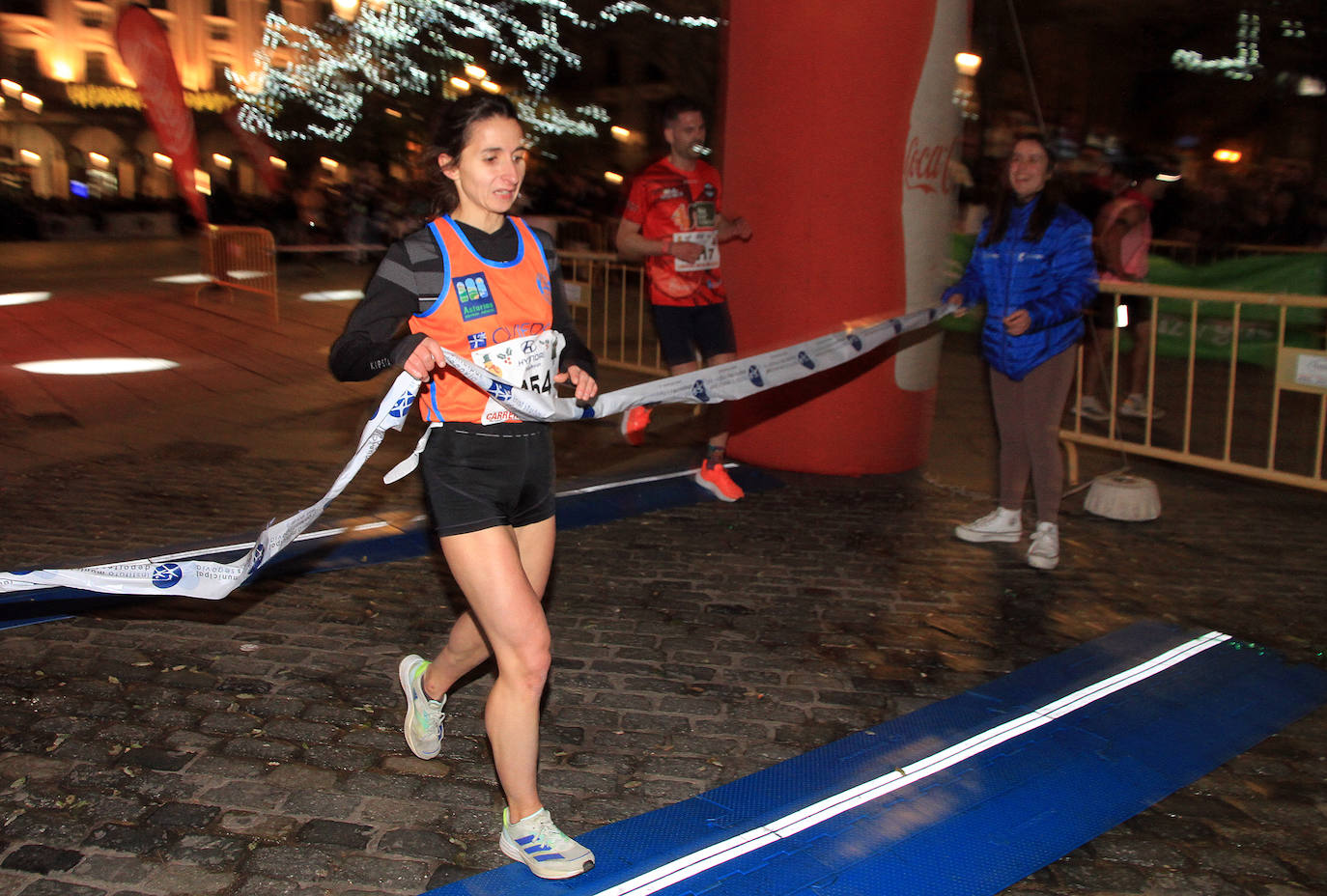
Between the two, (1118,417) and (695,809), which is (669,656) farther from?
(1118,417)

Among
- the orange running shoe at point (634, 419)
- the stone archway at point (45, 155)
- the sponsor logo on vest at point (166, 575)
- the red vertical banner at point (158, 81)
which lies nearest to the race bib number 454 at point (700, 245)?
the orange running shoe at point (634, 419)

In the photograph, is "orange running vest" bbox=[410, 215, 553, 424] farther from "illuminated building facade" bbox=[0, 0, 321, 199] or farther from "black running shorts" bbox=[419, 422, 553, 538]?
"illuminated building facade" bbox=[0, 0, 321, 199]

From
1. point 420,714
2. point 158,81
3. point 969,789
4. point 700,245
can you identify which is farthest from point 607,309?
point 969,789

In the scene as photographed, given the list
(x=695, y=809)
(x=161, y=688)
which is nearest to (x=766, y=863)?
(x=695, y=809)

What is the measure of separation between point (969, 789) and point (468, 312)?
223 cm

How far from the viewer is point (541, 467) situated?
3223 millimetres

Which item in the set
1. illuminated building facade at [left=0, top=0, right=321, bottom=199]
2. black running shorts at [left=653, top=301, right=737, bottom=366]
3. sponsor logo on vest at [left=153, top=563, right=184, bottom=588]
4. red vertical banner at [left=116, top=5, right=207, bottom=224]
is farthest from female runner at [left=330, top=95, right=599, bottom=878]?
illuminated building facade at [left=0, top=0, right=321, bottom=199]

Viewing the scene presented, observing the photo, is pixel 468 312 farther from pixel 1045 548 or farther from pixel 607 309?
pixel 607 309

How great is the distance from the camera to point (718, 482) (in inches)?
278

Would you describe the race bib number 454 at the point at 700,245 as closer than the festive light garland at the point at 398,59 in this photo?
Yes

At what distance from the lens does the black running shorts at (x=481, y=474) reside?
3.04m

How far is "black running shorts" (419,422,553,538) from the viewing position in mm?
3039

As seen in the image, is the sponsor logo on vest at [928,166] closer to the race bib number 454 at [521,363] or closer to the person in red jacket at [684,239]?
the person in red jacket at [684,239]

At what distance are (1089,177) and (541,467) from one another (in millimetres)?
12198
